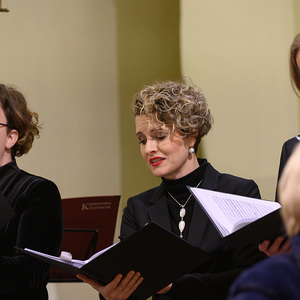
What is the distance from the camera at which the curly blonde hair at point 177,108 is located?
8.86 ft

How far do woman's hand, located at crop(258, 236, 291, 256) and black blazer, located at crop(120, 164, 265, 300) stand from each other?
290mm

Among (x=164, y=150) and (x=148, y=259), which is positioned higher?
(x=164, y=150)

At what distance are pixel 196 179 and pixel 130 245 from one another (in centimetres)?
79

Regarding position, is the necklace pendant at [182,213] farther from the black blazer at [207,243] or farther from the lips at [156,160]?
the lips at [156,160]

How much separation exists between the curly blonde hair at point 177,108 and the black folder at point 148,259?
739mm

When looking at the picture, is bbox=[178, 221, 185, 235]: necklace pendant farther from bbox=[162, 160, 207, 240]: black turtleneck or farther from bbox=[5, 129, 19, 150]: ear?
bbox=[5, 129, 19, 150]: ear

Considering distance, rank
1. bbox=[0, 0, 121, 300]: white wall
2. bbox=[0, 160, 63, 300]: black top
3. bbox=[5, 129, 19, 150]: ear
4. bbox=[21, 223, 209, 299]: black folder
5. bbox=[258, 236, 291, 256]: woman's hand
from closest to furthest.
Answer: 1. bbox=[21, 223, 209, 299]: black folder
2. bbox=[258, 236, 291, 256]: woman's hand
3. bbox=[0, 160, 63, 300]: black top
4. bbox=[5, 129, 19, 150]: ear
5. bbox=[0, 0, 121, 300]: white wall

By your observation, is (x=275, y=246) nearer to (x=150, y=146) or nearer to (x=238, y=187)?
(x=238, y=187)

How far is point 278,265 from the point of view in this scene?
102cm

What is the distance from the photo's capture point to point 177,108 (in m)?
2.71

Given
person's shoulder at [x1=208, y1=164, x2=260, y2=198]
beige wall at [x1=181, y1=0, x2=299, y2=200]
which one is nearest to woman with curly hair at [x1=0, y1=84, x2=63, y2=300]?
person's shoulder at [x1=208, y1=164, x2=260, y2=198]

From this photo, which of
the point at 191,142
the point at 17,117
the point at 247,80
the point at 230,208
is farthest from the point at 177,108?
the point at 247,80

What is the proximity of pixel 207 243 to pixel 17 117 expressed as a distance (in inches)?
45.0

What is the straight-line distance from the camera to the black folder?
79.6 inches
